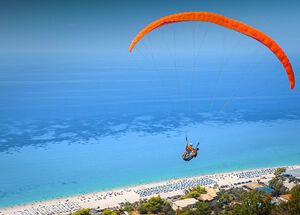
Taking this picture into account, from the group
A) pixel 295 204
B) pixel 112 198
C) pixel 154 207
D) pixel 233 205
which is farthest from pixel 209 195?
pixel 295 204

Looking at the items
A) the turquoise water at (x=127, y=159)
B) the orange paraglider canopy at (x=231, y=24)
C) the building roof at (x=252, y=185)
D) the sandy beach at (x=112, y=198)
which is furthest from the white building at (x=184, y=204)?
the orange paraglider canopy at (x=231, y=24)

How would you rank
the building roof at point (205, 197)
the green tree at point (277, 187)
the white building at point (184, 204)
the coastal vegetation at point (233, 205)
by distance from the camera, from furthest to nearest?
1. the green tree at point (277, 187)
2. the building roof at point (205, 197)
3. the white building at point (184, 204)
4. the coastal vegetation at point (233, 205)

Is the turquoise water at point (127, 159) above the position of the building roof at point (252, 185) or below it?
above

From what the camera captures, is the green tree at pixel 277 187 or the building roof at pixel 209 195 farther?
the green tree at pixel 277 187

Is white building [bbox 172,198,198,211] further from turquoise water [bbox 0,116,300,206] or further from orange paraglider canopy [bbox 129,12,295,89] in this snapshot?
orange paraglider canopy [bbox 129,12,295,89]

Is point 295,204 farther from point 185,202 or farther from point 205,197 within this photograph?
point 205,197

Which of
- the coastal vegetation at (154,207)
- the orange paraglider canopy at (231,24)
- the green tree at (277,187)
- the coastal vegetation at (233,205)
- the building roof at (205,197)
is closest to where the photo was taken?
the orange paraglider canopy at (231,24)

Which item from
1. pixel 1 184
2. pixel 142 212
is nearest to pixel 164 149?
pixel 1 184

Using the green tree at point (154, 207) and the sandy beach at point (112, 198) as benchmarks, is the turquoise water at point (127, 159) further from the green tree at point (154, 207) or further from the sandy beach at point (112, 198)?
the green tree at point (154, 207)

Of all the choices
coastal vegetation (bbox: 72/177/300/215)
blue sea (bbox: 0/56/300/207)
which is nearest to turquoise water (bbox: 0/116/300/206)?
blue sea (bbox: 0/56/300/207)
